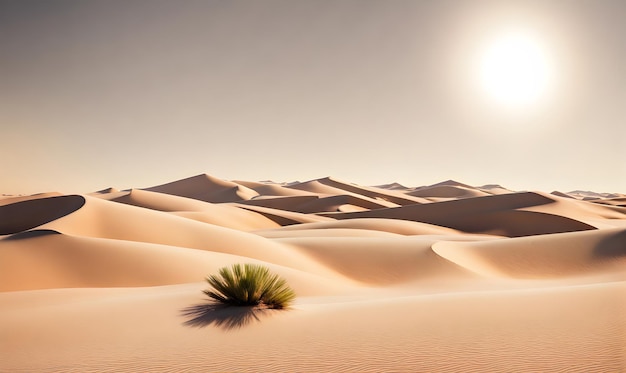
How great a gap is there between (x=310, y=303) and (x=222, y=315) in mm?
2497

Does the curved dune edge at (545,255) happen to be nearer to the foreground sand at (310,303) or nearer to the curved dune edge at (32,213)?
the foreground sand at (310,303)

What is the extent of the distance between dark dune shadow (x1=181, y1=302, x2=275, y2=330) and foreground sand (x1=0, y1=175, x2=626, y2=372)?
0.11ft

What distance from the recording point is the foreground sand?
494cm

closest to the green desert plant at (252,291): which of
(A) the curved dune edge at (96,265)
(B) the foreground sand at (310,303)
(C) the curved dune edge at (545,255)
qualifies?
(B) the foreground sand at (310,303)

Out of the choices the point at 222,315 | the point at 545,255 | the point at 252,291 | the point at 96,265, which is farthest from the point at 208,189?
the point at 222,315

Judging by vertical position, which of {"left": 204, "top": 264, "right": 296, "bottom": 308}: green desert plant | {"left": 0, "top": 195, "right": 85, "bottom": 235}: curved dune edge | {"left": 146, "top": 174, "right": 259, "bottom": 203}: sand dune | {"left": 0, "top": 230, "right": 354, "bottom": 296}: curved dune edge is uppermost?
{"left": 146, "top": 174, "right": 259, "bottom": 203}: sand dune

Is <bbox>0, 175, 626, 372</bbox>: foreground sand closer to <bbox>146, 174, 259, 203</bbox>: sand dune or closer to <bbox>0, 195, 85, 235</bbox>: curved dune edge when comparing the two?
<bbox>0, 195, 85, 235</bbox>: curved dune edge

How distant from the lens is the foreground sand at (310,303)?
16.2 ft

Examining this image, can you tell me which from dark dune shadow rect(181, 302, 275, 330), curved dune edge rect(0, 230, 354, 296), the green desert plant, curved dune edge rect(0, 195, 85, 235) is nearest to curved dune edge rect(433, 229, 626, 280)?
curved dune edge rect(0, 230, 354, 296)

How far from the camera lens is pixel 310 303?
29.0 feet

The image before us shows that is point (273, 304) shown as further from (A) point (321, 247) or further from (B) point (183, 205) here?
(B) point (183, 205)

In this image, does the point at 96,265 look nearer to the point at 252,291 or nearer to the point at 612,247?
the point at 252,291

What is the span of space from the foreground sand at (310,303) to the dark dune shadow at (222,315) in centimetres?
3

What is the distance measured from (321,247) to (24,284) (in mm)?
10555
